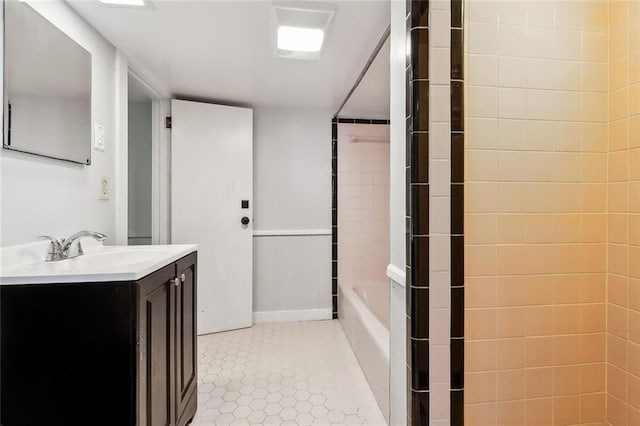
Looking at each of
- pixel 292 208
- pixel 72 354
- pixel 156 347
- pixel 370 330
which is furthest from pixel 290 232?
pixel 72 354

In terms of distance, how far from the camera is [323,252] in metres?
3.21

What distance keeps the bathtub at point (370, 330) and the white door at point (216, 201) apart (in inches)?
34.2

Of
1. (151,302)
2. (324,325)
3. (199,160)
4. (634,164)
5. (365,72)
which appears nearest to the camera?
(634,164)

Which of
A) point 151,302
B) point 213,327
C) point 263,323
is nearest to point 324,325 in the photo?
point 263,323

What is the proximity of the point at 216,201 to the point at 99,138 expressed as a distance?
44.4 inches

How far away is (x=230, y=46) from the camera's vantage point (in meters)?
1.87

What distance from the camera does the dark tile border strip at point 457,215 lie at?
3.16ft

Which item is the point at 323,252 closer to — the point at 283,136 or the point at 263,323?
the point at 263,323

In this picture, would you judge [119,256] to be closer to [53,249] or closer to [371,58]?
[53,249]

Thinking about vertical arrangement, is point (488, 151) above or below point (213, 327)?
above

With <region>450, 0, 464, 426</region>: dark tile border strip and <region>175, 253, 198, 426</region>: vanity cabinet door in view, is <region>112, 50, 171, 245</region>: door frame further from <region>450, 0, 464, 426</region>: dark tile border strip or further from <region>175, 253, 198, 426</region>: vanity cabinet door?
<region>450, 0, 464, 426</region>: dark tile border strip

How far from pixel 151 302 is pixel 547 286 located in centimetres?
127

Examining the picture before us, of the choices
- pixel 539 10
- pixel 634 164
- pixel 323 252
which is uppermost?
pixel 539 10

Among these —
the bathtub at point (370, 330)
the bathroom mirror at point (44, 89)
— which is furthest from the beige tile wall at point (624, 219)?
the bathroom mirror at point (44, 89)
